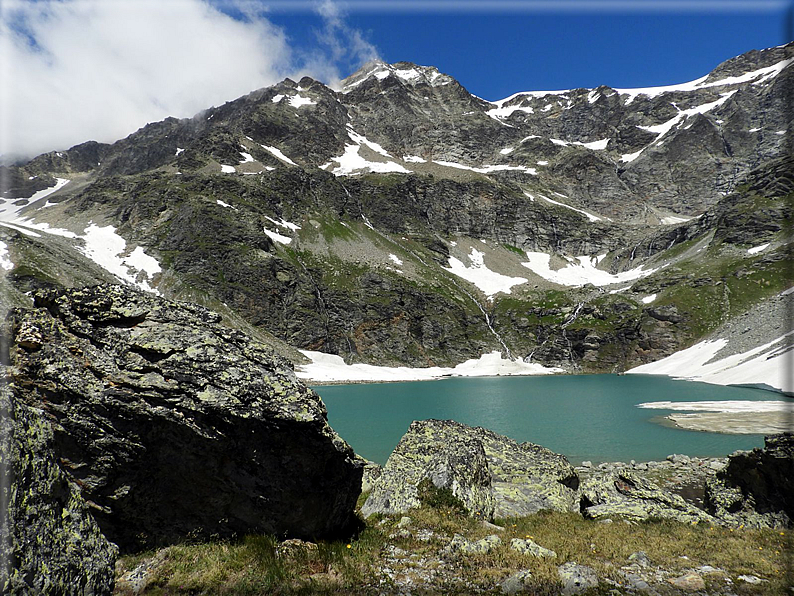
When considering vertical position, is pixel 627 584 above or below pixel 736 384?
below

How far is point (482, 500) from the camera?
13.4 meters

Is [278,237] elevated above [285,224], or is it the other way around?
[285,224]

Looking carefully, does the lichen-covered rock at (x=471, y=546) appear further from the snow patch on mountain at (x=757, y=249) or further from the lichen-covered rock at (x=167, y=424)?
the snow patch on mountain at (x=757, y=249)

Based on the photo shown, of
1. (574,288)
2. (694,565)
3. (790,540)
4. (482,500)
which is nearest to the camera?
(694,565)

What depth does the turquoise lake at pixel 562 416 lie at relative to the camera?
109 ft

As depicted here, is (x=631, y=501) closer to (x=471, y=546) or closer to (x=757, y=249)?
(x=471, y=546)

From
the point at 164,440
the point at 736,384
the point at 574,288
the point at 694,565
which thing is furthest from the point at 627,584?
the point at 574,288

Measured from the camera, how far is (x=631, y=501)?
1556cm

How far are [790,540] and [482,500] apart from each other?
8605 mm

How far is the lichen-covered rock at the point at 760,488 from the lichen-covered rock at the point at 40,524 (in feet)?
63.5

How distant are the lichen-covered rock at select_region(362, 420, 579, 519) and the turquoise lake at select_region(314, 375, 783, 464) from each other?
13.7 m

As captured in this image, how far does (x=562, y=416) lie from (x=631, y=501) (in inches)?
1486

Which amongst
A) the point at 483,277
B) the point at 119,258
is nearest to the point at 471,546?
the point at 119,258

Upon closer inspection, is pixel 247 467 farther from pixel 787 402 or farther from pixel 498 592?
pixel 787 402
